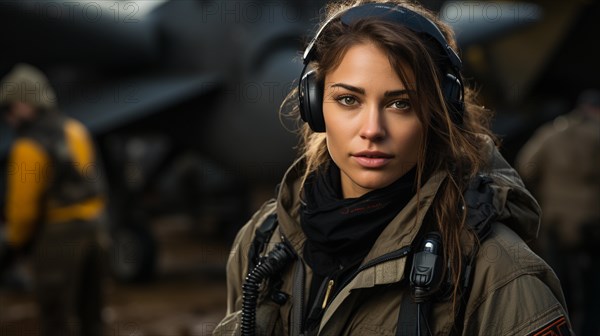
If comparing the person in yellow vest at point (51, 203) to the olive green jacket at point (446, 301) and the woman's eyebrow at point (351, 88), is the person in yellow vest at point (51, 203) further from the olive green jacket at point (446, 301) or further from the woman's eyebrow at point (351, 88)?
the woman's eyebrow at point (351, 88)

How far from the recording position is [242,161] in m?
8.03

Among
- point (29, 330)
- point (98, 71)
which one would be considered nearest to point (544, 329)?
point (29, 330)

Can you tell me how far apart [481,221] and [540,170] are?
448cm

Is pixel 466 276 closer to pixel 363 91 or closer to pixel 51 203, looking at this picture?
pixel 363 91

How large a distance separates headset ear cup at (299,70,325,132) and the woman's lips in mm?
221

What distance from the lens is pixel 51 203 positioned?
5.13 metres

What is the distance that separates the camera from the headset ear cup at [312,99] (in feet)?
6.65

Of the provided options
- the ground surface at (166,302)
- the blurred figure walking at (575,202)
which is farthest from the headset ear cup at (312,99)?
the ground surface at (166,302)

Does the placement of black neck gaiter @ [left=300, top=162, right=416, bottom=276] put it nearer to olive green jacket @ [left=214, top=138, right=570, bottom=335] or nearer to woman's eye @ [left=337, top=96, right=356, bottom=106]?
olive green jacket @ [left=214, top=138, right=570, bottom=335]

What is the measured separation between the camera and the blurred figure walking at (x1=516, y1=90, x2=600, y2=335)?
218 inches

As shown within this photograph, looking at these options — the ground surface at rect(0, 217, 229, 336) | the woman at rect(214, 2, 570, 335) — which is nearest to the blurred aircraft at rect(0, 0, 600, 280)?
the ground surface at rect(0, 217, 229, 336)

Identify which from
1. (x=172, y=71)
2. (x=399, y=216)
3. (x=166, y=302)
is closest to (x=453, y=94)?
(x=399, y=216)

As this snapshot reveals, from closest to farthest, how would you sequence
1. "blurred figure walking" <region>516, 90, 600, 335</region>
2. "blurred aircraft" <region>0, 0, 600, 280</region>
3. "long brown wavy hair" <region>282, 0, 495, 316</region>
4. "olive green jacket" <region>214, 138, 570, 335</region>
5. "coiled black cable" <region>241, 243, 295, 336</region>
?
1. "olive green jacket" <region>214, 138, 570, 335</region>
2. "long brown wavy hair" <region>282, 0, 495, 316</region>
3. "coiled black cable" <region>241, 243, 295, 336</region>
4. "blurred figure walking" <region>516, 90, 600, 335</region>
5. "blurred aircraft" <region>0, 0, 600, 280</region>

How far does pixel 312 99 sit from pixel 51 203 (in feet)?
11.6
